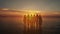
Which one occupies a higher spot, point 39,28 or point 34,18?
point 34,18

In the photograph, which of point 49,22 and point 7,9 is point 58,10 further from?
point 7,9

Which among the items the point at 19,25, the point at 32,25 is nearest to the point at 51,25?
the point at 32,25

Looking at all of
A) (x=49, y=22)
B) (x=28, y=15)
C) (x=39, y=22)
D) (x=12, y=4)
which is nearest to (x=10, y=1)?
(x=12, y=4)

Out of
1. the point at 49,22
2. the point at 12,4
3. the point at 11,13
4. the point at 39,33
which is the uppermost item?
the point at 12,4

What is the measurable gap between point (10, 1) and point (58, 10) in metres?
0.59

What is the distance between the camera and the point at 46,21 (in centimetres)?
151

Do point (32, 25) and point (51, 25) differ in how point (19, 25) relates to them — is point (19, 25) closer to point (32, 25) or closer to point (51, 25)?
point (32, 25)

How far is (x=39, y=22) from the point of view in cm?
151

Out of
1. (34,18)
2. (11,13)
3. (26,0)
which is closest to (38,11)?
(34,18)

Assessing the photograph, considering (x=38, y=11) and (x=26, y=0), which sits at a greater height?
(x=26, y=0)

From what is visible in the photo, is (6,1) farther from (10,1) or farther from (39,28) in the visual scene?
(39,28)

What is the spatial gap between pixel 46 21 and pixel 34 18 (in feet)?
0.49

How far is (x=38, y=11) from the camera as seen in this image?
4.97 feet

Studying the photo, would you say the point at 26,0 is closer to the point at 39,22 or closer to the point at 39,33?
the point at 39,22
